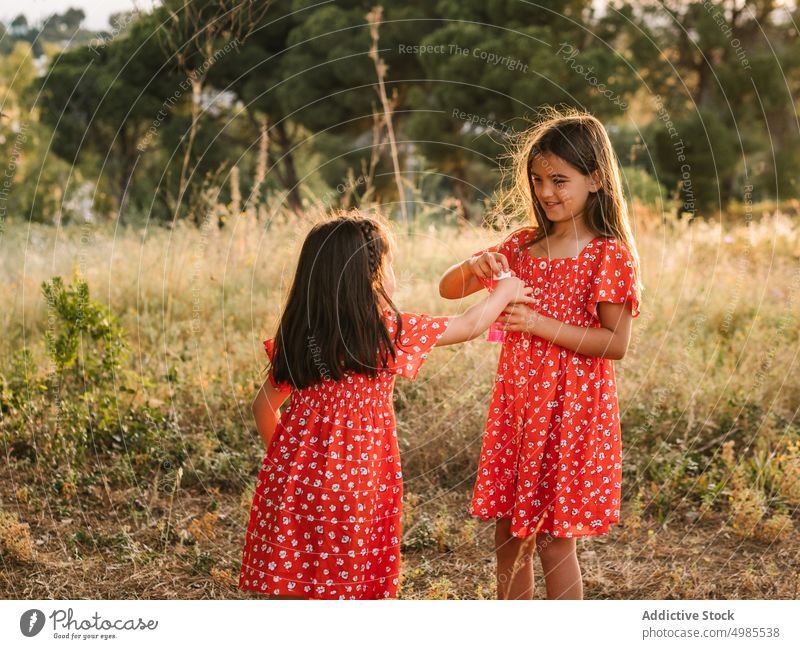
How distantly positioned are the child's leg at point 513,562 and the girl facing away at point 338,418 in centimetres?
39

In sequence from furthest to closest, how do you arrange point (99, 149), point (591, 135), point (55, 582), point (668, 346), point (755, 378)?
point (99, 149)
point (668, 346)
point (755, 378)
point (55, 582)
point (591, 135)

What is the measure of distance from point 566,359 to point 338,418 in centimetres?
76

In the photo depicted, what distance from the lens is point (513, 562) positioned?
2957mm

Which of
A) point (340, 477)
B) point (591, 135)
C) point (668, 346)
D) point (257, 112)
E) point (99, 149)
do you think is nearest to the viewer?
point (340, 477)

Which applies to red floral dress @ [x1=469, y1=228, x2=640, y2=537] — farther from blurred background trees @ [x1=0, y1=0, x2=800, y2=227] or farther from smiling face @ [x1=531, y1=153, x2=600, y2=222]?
blurred background trees @ [x1=0, y1=0, x2=800, y2=227]

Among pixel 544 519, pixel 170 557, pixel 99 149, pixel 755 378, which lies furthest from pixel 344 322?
pixel 99 149

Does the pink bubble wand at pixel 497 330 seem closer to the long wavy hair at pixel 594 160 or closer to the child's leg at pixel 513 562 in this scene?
the long wavy hair at pixel 594 160

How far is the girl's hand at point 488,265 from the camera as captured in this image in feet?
9.23

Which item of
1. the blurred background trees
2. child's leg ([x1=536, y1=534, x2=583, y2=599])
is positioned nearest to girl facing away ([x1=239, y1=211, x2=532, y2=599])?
child's leg ([x1=536, y1=534, x2=583, y2=599])

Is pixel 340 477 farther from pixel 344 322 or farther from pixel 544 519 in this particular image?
pixel 544 519

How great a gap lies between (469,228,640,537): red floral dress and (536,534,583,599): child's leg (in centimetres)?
6

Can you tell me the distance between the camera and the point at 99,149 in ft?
56.5

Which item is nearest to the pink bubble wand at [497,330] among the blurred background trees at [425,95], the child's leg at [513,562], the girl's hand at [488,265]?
the girl's hand at [488,265]
